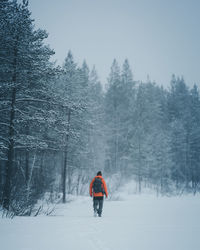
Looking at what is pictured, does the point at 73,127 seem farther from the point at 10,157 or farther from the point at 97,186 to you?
the point at 97,186

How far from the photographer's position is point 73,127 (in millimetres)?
14781

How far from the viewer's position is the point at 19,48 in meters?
8.29

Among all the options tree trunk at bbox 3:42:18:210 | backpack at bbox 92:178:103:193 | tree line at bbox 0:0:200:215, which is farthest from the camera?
tree line at bbox 0:0:200:215

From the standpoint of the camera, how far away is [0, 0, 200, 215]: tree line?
8.20 metres

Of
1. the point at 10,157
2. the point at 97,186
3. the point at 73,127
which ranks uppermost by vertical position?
the point at 73,127

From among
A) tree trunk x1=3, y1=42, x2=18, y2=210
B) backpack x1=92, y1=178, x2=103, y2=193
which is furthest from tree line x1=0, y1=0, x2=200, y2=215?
backpack x1=92, y1=178, x2=103, y2=193

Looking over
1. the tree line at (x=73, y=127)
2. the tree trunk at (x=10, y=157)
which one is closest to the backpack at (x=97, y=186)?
the tree line at (x=73, y=127)

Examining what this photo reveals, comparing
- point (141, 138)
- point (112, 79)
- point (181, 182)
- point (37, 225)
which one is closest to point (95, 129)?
point (141, 138)

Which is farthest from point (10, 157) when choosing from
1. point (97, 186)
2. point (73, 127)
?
point (73, 127)

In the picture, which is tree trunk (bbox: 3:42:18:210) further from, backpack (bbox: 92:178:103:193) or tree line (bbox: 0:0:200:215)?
backpack (bbox: 92:178:103:193)

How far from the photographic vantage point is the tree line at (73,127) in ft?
26.9

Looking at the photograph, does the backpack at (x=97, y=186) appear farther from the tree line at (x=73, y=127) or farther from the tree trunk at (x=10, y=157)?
Answer: the tree trunk at (x=10, y=157)

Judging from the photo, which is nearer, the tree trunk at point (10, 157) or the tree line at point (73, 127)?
the tree trunk at point (10, 157)

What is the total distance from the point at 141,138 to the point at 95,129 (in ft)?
26.1
